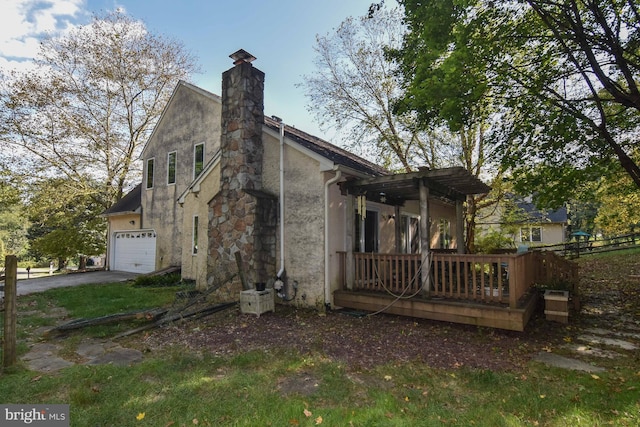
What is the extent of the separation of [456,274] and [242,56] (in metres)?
7.61

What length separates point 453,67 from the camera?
6195 millimetres

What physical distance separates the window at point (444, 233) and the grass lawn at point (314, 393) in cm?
1017

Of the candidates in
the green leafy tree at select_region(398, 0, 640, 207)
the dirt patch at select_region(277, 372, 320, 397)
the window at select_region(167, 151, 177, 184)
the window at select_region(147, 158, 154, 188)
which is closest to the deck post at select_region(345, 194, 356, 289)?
the green leafy tree at select_region(398, 0, 640, 207)

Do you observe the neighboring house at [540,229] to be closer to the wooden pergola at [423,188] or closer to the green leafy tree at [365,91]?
the green leafy tree at [365,91]

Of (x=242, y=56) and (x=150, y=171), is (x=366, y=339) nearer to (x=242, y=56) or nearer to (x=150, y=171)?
(x=242, y=56)

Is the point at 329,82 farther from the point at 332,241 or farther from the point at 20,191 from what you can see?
the point at 20,191

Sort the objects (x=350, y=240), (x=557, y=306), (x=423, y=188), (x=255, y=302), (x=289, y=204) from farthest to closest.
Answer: (x=289, y=204), (x=350, y=240), (x=255, y=302), (x=423, y=188), (x=557, y=306)

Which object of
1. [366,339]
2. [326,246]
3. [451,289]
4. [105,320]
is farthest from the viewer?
[326,246]

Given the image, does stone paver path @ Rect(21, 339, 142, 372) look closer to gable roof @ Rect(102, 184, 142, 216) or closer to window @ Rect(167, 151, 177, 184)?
window @ Rect(167, 151, 177, 184)

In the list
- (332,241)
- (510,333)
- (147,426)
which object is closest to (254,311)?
(332,241)

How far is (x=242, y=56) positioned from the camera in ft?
29.1

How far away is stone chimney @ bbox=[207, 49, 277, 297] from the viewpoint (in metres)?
8.22

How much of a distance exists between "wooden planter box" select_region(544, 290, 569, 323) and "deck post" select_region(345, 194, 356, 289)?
413 centimetres

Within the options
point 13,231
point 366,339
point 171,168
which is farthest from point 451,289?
point 13,231
